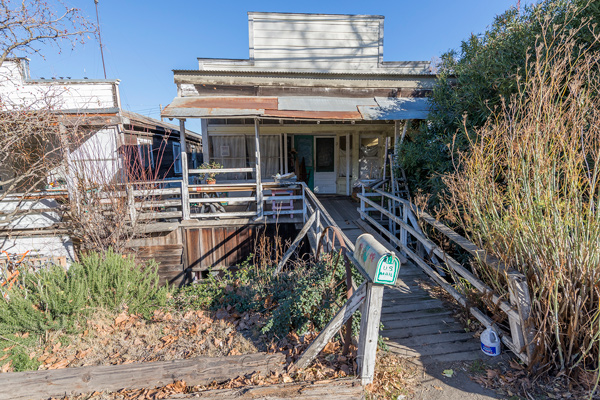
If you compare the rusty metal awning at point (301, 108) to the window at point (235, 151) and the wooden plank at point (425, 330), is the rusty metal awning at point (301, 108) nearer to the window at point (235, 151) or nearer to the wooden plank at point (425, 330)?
the window at point (235, 151)

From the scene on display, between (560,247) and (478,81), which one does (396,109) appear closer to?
(478,81)

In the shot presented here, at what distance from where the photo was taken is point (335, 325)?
3.02m

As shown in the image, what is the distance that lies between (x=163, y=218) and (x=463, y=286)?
7029mm

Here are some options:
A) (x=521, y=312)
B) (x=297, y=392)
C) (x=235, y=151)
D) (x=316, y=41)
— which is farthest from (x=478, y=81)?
(x=235, y=151)

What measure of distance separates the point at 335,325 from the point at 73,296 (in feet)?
12.7

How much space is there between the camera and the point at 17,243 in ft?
23.1

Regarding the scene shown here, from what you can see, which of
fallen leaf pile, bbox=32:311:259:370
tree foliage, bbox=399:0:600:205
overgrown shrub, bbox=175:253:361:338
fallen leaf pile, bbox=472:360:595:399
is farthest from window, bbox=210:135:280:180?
fallen leaf pile, bbox=472:360:595:399

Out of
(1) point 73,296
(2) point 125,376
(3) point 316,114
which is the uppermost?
(3) point 316,114

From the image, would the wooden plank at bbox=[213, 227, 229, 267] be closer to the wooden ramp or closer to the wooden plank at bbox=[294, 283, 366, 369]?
the wooden ramp

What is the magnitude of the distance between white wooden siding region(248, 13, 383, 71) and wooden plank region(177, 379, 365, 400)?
10.7 m

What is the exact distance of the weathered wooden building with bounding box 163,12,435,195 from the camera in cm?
1008

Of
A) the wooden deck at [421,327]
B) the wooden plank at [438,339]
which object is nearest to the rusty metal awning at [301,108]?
the wooden deck at [421,327]

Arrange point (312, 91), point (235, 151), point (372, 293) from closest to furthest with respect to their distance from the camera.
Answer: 1. point (372, 293)
2. point (235, 151)
3. point (312, 91)

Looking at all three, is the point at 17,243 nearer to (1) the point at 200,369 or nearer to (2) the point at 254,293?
(2) the point at 254,293
